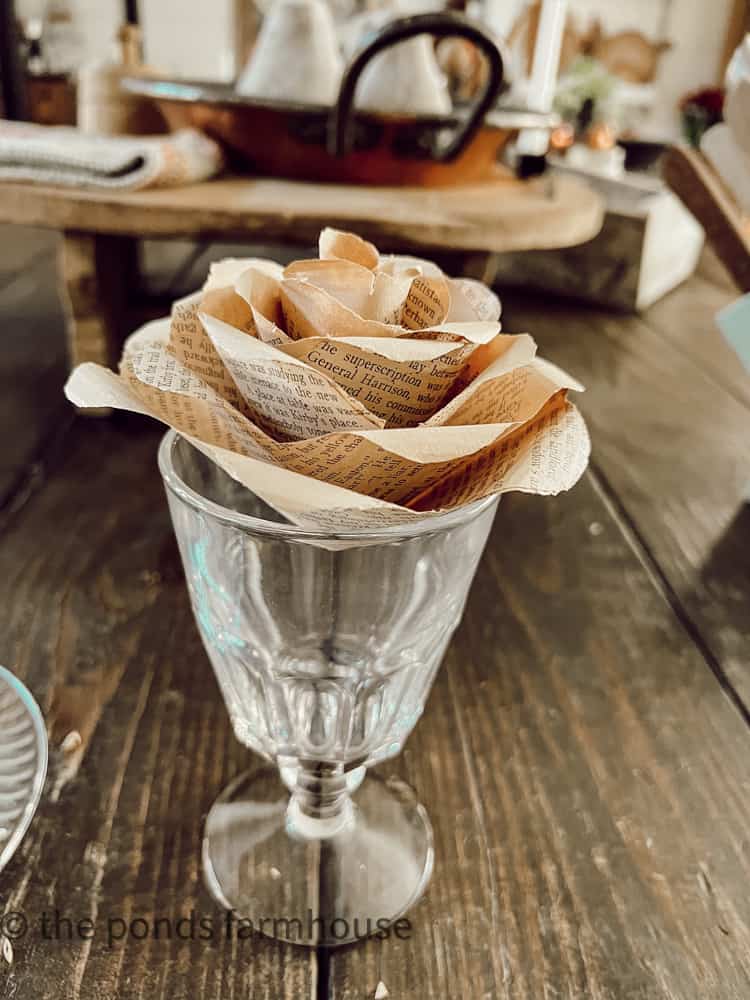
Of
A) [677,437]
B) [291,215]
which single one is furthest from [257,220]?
[677,437]

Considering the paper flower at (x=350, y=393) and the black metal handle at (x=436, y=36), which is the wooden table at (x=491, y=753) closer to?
the paper flower at (x=350, y=393)

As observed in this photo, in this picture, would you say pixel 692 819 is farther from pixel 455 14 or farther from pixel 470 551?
pixel 455 14

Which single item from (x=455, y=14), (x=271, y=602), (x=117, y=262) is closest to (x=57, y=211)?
(x=117, y=262)

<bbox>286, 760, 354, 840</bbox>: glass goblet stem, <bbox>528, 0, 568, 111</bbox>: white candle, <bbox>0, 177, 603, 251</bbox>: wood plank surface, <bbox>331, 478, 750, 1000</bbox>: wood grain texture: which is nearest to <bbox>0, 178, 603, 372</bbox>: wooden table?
<bbox>0, 177, 603, 251</bbox>: wood plank surface

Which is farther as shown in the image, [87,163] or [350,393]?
[87,163]

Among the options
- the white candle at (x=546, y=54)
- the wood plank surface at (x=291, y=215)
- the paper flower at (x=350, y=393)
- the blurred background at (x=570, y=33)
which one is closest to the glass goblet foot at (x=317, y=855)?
the paper flower at (x=350, y=393)

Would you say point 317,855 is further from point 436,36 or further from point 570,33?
point 570,33

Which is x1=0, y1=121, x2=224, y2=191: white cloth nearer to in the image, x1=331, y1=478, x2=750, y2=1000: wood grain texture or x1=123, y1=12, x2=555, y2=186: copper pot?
x1=123, y1=12, x2=555, y2=186: copper pot
